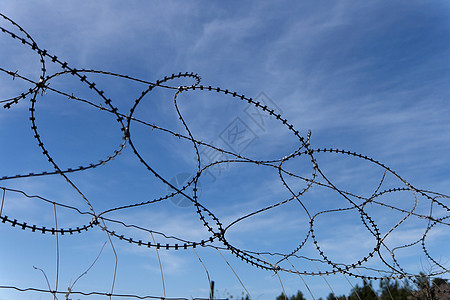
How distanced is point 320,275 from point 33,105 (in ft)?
13.1

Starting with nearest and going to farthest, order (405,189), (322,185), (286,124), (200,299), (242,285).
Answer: (200,299) → (242,285) → (286,124) → (322,185) → (405,189)

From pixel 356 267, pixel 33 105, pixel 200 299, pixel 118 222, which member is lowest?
pixel 200 299

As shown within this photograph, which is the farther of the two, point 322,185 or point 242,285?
point 322,185

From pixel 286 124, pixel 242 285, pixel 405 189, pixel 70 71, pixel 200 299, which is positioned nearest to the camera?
pixel 70 71

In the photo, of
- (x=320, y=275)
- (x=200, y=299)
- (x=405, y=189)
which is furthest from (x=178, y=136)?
(x=405, y=189)

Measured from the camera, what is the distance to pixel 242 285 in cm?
456

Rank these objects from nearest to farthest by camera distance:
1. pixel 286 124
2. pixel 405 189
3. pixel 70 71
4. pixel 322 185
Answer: pixel 70 71
pixel 286 124
pixel 322 185
pixel 405 189

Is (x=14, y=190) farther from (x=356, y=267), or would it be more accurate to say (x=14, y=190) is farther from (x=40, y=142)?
(x=356, y=267)

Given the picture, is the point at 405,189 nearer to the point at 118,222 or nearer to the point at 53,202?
the point at 118,222

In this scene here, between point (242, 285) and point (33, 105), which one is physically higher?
point (33, 105)

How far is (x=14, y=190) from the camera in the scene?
12.7ft

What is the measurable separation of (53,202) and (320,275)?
11.2 ft

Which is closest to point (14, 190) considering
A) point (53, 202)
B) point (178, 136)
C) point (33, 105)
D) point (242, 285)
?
point (53, 202)

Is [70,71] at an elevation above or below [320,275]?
above
